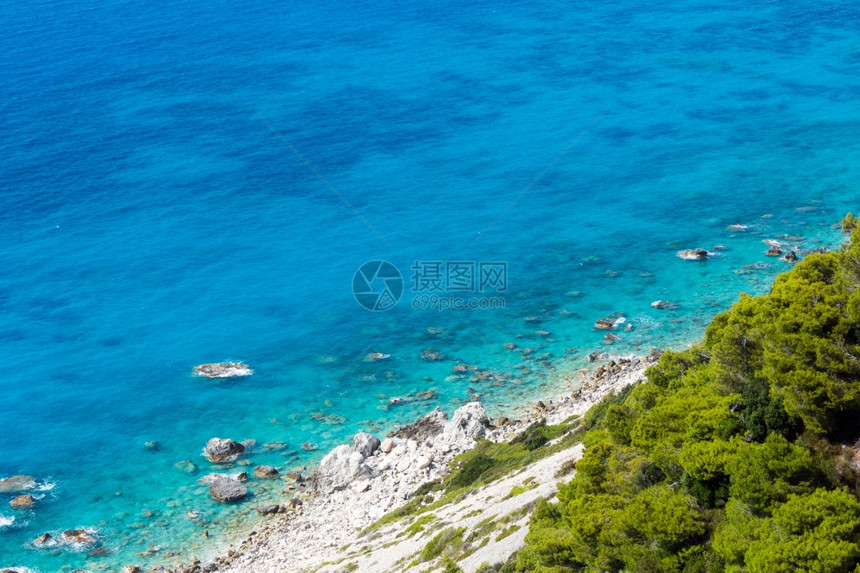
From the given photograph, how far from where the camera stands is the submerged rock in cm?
5838

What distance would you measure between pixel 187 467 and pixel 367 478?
39.3 feet

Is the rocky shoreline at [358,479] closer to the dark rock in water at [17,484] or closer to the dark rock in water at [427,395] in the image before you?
the dark rock in water at [427,395]

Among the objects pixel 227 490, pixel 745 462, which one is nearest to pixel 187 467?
pixel 227 490

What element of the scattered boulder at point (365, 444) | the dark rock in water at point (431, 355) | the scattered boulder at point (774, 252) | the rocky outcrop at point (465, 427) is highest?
the rocky outcrop at point (465, 427)

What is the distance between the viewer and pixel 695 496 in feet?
76.2

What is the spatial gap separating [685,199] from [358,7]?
2906 inches

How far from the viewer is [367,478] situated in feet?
144

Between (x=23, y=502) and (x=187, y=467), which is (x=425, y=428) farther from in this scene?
(x=23, y=502)

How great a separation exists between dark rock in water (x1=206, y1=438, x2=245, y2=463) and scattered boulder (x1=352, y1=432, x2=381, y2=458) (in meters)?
7.50

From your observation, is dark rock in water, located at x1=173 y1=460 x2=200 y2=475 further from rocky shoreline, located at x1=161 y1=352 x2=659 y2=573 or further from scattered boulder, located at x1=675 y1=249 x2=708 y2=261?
scattered boulder, located at x1=675 y1=249 x2=708 y2=261

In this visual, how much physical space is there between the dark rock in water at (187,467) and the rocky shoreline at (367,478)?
24.9 feet

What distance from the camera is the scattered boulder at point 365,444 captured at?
45906 millimetres

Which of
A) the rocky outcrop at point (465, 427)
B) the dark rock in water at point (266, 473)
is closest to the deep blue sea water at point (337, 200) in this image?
the dark rock in water at point (266, 473)

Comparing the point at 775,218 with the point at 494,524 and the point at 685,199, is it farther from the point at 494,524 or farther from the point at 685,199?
the point at 494,524
